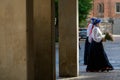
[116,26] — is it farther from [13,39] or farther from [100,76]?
[13,39]

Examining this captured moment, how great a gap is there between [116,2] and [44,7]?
7570 cm

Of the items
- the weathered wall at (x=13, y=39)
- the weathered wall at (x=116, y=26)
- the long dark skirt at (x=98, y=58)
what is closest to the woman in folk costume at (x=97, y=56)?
the long dark skirt at (x=98, y=58)

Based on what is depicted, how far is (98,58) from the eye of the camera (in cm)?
1752

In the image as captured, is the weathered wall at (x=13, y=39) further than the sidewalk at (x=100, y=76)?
No

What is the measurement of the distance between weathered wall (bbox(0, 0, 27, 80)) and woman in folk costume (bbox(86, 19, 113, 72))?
896 cm

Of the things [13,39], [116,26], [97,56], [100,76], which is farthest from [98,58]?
[116,26]

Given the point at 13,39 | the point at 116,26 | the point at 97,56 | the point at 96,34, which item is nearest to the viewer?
the point at 13,39

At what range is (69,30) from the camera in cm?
1588

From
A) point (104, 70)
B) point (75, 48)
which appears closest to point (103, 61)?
point (104, 70)

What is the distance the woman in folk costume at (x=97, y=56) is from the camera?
17.3m

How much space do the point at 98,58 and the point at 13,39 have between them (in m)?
9.34

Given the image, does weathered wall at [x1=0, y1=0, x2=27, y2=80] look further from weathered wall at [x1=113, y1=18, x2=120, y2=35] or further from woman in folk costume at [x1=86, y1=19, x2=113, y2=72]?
weathered wall at [x1=113, y1=18, x2=120, y2=35]

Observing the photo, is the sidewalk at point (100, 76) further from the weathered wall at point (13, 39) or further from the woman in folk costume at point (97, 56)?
→ the weathered wall at point (13, 39)

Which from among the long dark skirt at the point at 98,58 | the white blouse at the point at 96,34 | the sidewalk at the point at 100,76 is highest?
the white blouse at the point at 96,34
